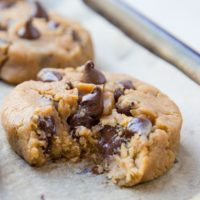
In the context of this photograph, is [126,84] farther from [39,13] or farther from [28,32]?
[39,13]

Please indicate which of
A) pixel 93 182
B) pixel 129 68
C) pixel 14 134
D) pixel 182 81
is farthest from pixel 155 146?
pixel 129 68

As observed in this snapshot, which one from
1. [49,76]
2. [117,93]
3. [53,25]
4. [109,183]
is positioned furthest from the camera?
[53,25]

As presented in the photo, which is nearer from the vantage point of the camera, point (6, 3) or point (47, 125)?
point (47, 125)

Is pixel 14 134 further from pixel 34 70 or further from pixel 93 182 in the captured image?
pixel 34 70

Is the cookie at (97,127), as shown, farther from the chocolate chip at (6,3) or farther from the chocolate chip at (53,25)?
the chocolate chip at (6,3)

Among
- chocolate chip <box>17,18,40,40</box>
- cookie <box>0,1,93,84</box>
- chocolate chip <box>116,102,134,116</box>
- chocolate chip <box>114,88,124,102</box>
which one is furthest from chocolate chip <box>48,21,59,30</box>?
chocolate chip <box>116,102,134,116</box>

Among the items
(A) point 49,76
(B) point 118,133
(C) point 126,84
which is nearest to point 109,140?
(B) point 118,133
